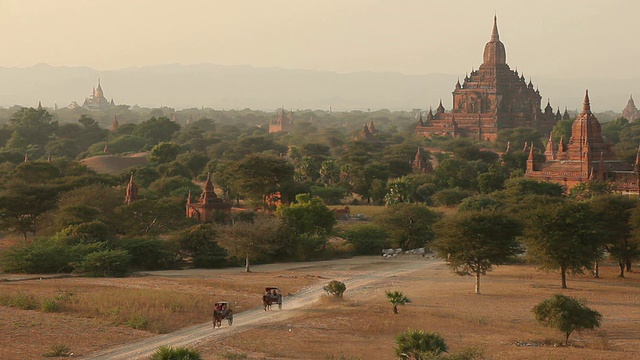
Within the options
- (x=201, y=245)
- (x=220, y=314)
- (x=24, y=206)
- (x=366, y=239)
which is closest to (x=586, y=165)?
(x=366, y=239)

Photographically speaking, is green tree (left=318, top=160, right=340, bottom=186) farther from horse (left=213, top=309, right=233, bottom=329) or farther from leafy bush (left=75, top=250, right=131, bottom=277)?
horse (left=213, top=309, right=233, bottom=329)

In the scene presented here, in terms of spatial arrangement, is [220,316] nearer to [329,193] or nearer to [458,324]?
[458,324]

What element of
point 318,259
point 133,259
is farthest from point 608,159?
point 133,259

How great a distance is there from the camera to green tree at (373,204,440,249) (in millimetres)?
50812

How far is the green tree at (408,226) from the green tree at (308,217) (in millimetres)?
3453

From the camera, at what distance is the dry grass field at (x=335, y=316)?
87.7 feet

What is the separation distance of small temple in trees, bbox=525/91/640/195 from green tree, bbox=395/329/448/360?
44.8 m

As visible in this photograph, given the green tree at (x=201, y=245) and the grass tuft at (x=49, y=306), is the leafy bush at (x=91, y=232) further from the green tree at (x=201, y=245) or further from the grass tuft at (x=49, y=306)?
the grass tuft at (x=49, y=306)

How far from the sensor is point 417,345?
2406 cm

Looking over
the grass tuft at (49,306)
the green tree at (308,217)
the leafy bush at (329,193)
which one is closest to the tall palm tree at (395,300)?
the grass tuft at (49,306)

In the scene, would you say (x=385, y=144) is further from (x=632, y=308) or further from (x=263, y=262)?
(x=632, y=308)

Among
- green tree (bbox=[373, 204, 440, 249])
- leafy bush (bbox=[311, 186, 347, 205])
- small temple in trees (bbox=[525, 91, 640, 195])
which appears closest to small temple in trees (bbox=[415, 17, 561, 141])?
small temple in trees (bbox=[525, 91, 640, 195])

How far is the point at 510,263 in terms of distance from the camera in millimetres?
45875

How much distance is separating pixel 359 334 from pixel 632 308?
1224 centimetres
